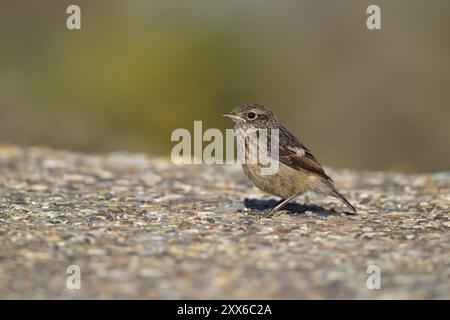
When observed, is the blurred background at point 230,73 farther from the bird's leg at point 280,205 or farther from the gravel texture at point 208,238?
the bird's leg at point 280,205

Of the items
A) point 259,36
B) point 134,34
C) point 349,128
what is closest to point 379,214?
point 349,128

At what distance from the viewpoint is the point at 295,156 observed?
9461 mm

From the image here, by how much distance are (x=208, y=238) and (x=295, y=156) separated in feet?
6.36

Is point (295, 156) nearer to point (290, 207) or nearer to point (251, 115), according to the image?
point (251, 115)

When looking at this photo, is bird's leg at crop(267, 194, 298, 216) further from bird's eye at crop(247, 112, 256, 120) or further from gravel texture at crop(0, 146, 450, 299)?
bird's eye at crop(247, 112, 256, 120)

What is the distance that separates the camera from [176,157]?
14.5 m

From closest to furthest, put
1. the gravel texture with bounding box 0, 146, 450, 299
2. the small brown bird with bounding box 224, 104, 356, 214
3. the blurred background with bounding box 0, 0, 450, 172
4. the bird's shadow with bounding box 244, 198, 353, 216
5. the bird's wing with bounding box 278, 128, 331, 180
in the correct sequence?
1. the gravel texture with bounding box 0, 146, 450, 299
2. the small brown bird with bounding box 224, 104, 356, 214
3. the bird's wing with bounding box 278, 128, 331, 180
4. the bird's shadow with bounding box 244, 198, 353, 216
5. the blurred background with bounding box 0, 0, 450, 172

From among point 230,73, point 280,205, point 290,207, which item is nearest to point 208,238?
point 280,205

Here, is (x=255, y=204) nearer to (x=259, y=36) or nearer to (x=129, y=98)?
(x=129, y=98)

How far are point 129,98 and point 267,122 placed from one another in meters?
13.2

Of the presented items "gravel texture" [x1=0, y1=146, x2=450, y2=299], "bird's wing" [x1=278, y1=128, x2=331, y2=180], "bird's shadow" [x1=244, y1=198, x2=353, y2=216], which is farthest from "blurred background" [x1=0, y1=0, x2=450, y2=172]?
"bird's wing" [x1=278, y1=128, x2=331, y2=180]

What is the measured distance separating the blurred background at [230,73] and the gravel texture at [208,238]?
25.5 feet

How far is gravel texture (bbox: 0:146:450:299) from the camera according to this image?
254 inches

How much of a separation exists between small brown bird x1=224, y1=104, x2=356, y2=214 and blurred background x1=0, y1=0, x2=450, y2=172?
31.0ft
